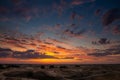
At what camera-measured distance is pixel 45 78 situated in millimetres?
20062

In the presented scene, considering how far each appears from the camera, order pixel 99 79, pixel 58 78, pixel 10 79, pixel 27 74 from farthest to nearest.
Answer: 1. pixel 27 74
2. pixel 58 78
3. pixel 10 79
4. pixel 99 79

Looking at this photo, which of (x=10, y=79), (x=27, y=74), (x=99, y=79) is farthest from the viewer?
(x=27, y=74)

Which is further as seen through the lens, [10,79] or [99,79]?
[10,79]

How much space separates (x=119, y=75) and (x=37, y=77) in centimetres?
916

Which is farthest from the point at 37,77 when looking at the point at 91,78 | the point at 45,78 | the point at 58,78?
the point at 91,78

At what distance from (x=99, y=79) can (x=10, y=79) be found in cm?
778

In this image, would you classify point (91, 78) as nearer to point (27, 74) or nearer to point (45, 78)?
point (45, 78)

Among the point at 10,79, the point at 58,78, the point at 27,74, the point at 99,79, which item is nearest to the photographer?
the point at 99,79

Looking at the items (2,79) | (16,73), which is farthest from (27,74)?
(2,79)

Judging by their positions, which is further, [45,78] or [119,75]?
[45,78]

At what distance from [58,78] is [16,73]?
574cm

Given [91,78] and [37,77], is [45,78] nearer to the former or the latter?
[37,77]

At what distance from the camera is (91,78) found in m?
14.5

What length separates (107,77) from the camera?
14.7 m
